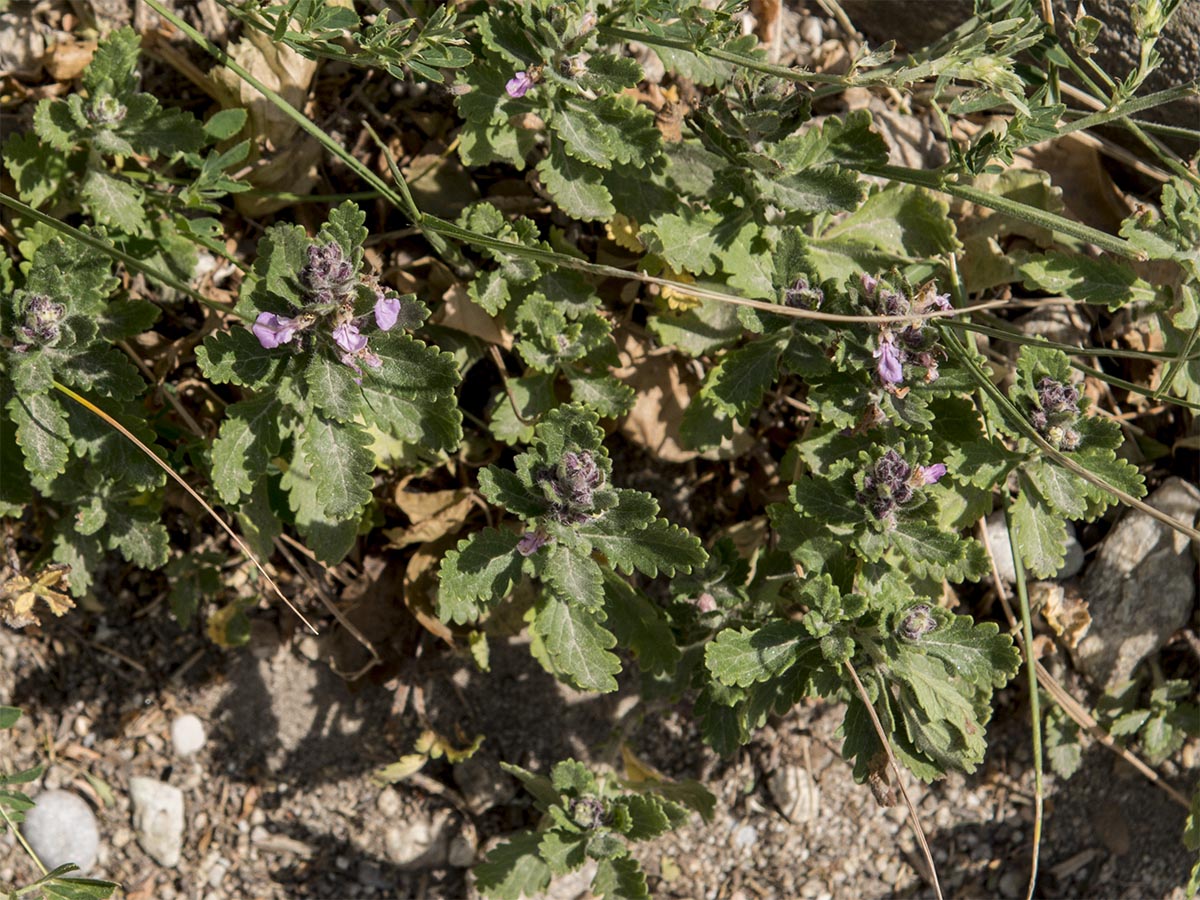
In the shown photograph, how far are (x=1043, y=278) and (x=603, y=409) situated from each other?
5.26 feet

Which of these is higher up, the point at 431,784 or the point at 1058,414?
the point at 1058,414

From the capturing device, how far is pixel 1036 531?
377 cm

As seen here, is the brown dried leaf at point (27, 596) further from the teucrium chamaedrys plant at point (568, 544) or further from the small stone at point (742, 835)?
the small stone at point (742, 835)

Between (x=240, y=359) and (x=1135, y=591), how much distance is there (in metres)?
3.73

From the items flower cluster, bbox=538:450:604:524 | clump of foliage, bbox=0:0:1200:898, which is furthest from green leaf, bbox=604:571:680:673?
flower cluster, bbox=538:450:604:524

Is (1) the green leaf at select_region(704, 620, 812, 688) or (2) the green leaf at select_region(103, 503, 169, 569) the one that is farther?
(2) the green leaf at select_region(103, 503, 169, 569)

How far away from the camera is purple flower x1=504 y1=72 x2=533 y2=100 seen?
3.54 m

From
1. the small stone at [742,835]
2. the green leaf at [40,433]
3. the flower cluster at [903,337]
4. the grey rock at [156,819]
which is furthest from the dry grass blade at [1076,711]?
the grey rock at [156,819]

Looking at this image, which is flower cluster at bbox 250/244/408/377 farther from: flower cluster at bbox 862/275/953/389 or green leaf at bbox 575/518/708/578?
flower cluster at bbox 862/275/953/389

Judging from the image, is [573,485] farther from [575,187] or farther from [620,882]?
[620,882]

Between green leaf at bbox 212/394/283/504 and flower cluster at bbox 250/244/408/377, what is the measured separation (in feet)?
1.10

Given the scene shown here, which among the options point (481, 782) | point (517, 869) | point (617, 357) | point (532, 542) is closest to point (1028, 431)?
point (617, 357)

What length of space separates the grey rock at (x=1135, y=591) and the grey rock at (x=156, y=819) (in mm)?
3901

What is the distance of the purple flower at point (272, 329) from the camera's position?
3.18 m
